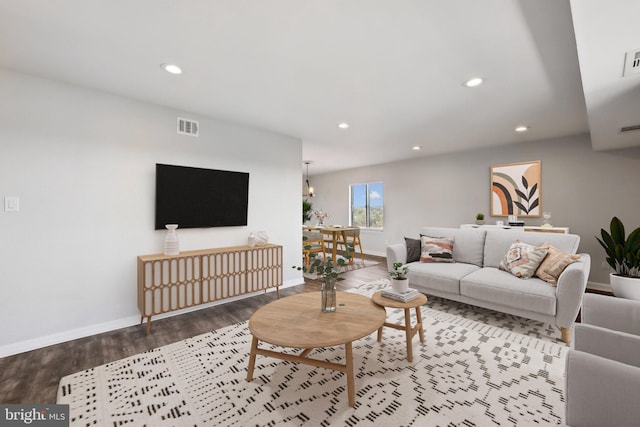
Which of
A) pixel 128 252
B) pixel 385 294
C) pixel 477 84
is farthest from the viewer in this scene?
pixel 128 252

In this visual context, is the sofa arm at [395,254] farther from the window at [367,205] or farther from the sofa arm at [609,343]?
the window at [367,205]

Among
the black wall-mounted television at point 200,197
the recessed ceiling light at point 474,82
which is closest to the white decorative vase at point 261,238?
the black wall-mounted television at point 200,197

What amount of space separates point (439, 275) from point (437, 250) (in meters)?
0.53

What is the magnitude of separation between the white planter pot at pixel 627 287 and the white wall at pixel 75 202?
4.57m

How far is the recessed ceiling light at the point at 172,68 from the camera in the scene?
2.28 metres

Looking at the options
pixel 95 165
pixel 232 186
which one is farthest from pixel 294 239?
pixel 95 165

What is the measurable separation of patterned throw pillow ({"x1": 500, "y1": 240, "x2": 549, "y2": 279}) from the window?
406cm

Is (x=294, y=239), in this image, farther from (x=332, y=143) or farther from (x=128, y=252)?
(x=128, y=252)

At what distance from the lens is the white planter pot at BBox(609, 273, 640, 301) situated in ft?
8.46

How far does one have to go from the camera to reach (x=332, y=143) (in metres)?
4.95

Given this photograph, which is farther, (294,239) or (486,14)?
(294,239)

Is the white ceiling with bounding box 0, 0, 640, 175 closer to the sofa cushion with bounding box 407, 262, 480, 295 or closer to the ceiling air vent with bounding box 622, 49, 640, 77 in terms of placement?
the ceiling air vent with bounding box 622, 49, 640, 77

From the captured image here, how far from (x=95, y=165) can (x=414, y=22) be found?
Answer: 3.10 m

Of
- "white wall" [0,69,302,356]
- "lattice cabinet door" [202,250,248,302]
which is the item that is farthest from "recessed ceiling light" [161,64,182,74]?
"lattice cabinet door" [202,250,248,302]
